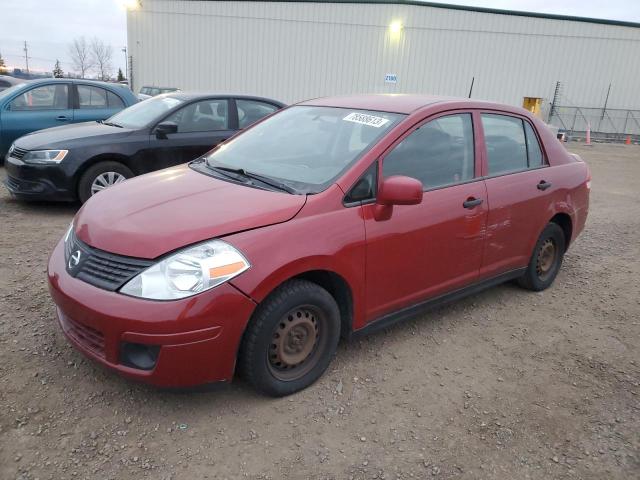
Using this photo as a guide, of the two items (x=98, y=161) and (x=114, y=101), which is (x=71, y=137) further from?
(x=114, y=101)

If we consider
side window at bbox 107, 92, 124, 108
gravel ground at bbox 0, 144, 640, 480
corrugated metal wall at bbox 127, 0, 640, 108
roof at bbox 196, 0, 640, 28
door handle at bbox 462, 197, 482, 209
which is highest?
roof at bbox 196, 0, 640, 28

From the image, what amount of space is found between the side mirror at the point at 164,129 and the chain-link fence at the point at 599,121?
949 inches

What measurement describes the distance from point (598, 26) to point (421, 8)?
29.1 feet

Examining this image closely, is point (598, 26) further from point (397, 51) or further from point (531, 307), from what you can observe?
point (531, 307)

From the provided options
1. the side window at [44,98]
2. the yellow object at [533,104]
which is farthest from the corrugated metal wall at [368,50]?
the side window at [44,98]

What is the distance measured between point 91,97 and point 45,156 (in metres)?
2.85

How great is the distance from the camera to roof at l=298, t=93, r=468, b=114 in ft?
11.1

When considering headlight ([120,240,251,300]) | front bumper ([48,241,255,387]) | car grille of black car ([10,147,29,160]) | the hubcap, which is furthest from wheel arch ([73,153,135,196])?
the hubcap

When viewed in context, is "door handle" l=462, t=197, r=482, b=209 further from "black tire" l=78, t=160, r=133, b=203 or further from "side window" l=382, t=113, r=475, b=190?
"black tire" l=78, t=160, r=133, b=203

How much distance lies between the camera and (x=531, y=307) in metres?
4.26

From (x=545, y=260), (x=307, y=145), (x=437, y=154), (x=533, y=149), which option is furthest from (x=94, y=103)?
(x=545, y=260)

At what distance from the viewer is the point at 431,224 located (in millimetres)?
3232

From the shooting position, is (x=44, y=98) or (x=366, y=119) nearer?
(x=366, y=119)

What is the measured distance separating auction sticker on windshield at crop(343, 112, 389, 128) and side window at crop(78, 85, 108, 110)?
20.1 feet
